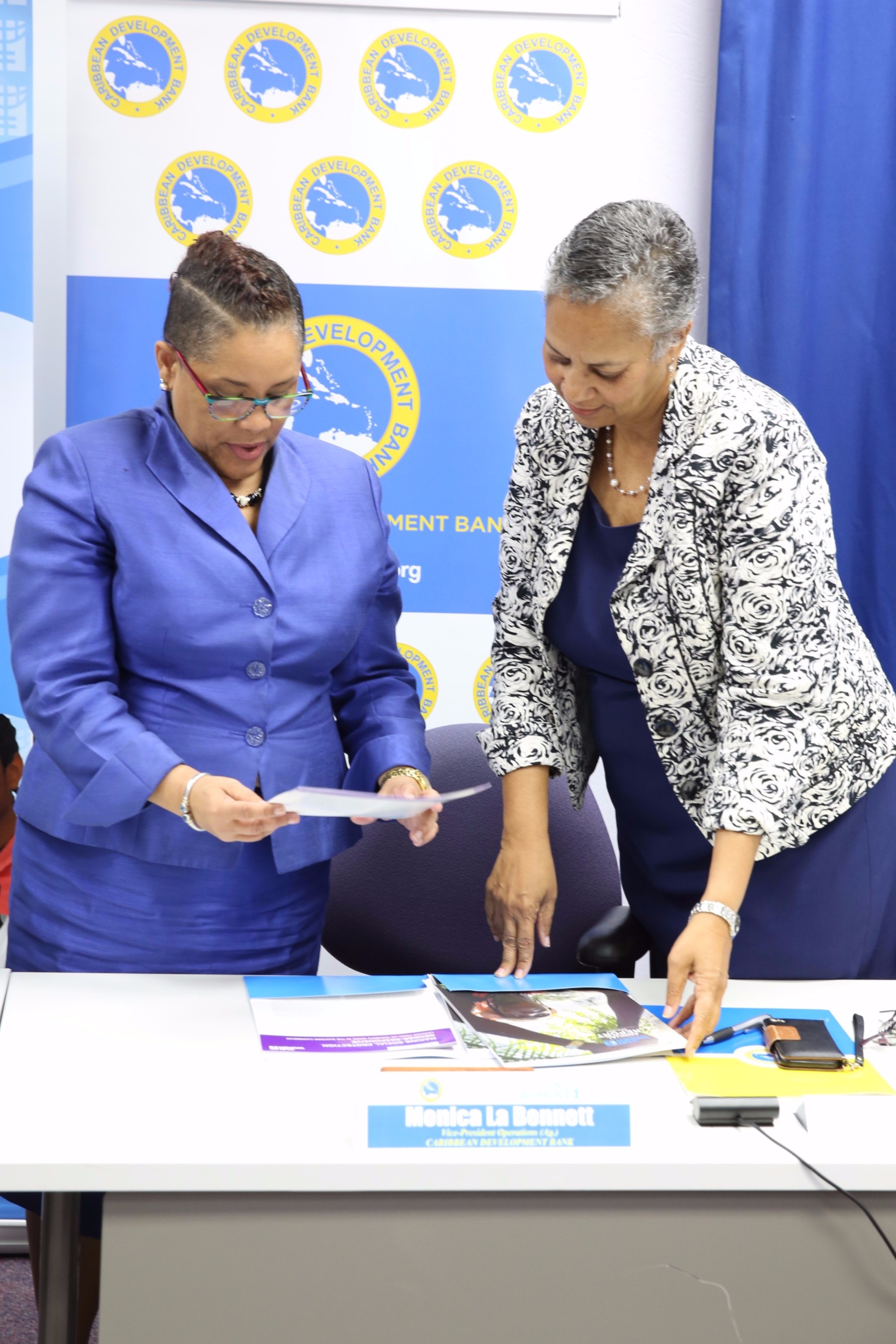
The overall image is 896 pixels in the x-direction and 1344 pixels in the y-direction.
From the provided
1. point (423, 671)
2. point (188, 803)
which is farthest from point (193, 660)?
point (423, 671)

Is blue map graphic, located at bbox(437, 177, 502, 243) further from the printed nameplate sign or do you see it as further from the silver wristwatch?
the printed nameplate sign

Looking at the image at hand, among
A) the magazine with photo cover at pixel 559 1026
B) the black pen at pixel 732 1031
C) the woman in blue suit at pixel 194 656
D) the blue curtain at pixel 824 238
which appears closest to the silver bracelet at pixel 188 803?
the woman in blue suit at pixel 194 656

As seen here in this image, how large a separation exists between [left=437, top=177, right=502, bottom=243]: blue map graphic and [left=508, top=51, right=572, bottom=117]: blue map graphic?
0.58 feet

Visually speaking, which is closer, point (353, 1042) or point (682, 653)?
point (353, 1042)

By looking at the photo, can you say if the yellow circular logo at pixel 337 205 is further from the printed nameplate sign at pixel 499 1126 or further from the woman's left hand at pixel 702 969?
the printed nameplate sign at pixel 499 1126

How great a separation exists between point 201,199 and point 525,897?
1.69m

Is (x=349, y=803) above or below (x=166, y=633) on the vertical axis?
below

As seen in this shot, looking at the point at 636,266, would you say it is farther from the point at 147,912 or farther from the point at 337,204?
the point at 337,204

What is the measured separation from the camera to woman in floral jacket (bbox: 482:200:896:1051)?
61.2 inches

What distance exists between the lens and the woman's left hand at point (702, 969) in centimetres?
146

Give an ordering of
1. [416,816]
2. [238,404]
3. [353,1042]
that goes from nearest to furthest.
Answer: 1. [353,1042]
2. [238,404]
3. [416,816]

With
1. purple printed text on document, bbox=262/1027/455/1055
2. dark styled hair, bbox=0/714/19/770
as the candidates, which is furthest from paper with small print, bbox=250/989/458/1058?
dark styled hair, bbox=0/714/19/770

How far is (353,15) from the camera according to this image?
264cm

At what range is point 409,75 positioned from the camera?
2646mm
